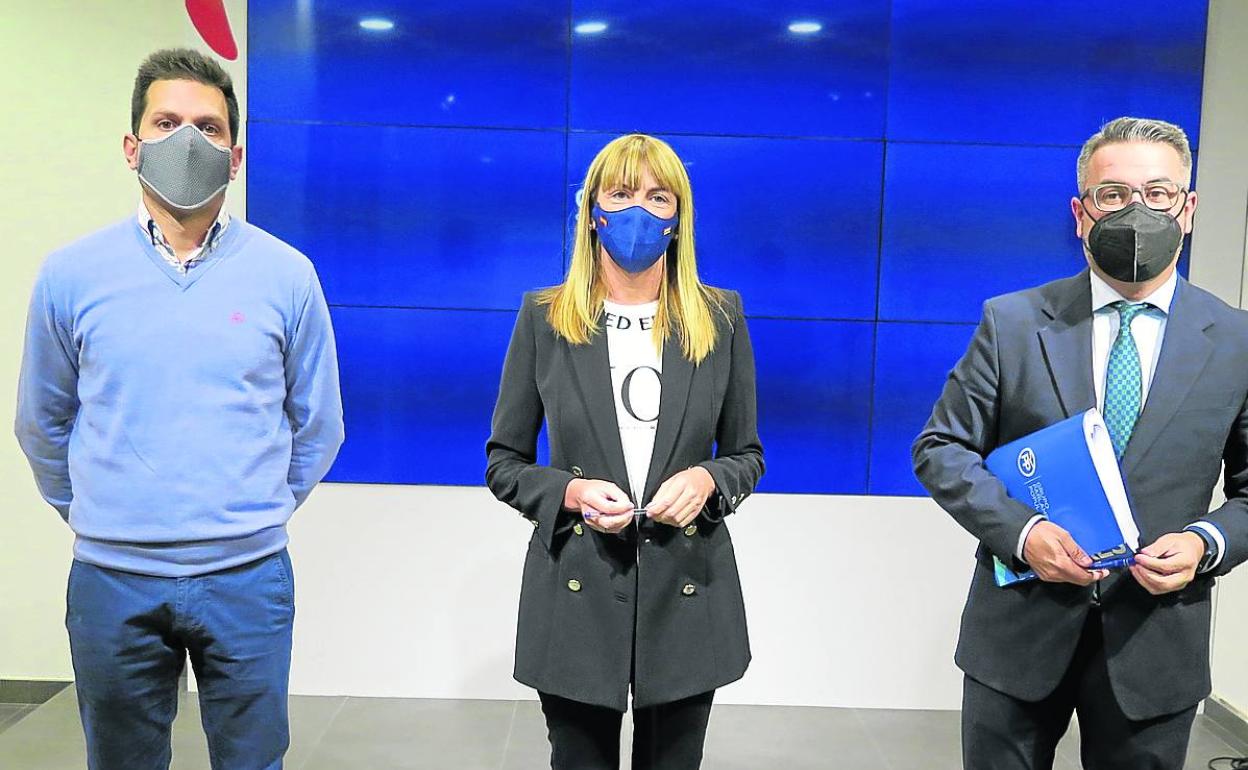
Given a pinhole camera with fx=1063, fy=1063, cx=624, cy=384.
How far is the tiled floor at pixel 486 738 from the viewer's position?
11.5ft

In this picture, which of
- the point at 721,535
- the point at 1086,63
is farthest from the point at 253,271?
the point at 1086,63

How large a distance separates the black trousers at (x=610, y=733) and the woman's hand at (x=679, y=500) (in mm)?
396

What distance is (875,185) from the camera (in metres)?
3.96

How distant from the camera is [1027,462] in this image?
6.19 ft

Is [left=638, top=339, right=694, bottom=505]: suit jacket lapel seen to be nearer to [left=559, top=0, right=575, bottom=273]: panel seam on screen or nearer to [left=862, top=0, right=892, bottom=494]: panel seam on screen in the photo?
[left=559, top=0, right=575, bottom=273]: panel seam on screen

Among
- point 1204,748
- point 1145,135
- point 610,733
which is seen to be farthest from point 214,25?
point 1204,748

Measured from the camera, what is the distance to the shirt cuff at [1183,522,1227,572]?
1.85m

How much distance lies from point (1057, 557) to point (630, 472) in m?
0.80

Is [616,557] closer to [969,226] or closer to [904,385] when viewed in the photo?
[904,385]

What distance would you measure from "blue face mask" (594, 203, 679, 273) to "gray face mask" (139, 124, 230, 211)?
0.76 metres

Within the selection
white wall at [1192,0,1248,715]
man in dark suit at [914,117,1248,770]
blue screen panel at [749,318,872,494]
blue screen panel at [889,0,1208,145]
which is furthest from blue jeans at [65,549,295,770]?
white wall at [1192,0,1248,715]

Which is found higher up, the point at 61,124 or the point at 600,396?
the point at 61,124

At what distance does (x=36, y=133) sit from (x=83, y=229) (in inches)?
15.3

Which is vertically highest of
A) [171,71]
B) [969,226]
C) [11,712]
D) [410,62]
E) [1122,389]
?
[410,62]
